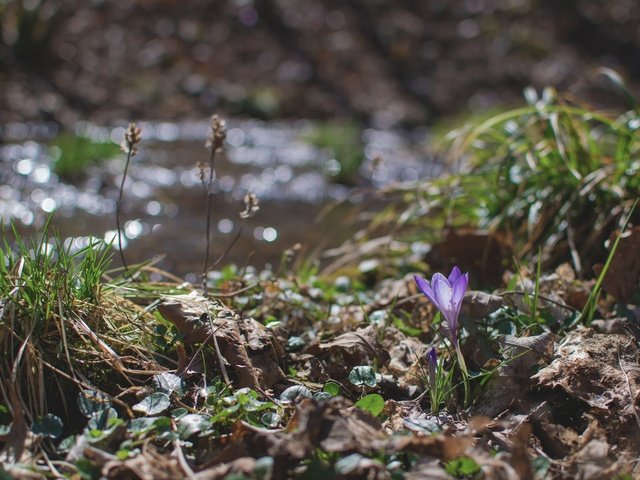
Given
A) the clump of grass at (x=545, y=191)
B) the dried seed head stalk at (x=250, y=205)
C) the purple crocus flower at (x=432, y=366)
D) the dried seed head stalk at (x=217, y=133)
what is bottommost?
the purple crocus flower at (x=432, y=366)

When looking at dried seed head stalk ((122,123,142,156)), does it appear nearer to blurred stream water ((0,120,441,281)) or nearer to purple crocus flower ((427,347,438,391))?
purple crocus flower ((427,347,438,391))

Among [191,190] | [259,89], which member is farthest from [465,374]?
[259,89]

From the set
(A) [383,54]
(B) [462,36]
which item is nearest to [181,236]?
(A) [383,54]

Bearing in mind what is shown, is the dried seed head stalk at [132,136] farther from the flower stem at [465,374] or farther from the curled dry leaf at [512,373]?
the curled dry leaf at [512,373]

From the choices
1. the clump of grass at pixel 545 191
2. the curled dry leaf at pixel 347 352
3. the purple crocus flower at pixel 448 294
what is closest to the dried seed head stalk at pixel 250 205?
the curled dry leaf at pixel 347 352

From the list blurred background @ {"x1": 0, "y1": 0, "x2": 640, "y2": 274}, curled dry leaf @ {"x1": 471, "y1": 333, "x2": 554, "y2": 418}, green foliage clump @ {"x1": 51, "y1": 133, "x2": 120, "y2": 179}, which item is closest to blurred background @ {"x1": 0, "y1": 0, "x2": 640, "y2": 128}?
blurred background @ {"x1": 0, "y1": 0, "x2": 640, "y2": 274}

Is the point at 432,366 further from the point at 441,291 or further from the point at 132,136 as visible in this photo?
the point at 132,136
